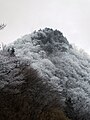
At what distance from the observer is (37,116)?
1175 inches

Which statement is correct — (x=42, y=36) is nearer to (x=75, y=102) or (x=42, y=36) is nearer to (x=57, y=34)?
(x=57, y=34)

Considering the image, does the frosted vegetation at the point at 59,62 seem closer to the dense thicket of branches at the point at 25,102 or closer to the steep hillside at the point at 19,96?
the dense thicket of branches at the point at 25,102

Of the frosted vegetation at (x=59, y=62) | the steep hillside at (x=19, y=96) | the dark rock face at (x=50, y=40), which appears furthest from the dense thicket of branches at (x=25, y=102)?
the dark rock face at (x=50, y=40)

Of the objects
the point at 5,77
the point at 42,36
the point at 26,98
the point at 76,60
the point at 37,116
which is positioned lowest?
the point at 37,116

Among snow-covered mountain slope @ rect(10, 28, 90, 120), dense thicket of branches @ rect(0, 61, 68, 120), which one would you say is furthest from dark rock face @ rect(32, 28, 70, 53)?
dense thicket of branches @ rect(0, 61, 68, 120)

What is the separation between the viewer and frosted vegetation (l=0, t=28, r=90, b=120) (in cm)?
8581

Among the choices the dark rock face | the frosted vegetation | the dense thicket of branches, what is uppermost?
the dark rock face

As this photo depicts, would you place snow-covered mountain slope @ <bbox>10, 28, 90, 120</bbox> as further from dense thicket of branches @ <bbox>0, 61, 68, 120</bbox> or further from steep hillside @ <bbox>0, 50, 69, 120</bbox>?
steep hillside @ <bbox>0, 50, 69, 120</bbox>

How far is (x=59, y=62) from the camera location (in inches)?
4274

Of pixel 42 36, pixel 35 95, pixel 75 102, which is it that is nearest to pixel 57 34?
pixel 42 36

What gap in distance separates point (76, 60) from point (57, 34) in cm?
1338

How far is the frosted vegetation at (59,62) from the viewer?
282 feet

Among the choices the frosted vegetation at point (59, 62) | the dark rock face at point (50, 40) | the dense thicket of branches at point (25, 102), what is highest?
the dark rock face at point (50, 40)

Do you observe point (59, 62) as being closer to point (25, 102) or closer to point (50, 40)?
point (50, 40)
